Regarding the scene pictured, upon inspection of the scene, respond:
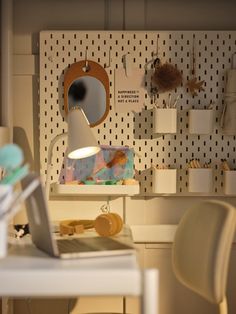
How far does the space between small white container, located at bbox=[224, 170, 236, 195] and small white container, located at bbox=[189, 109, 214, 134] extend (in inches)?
9.3

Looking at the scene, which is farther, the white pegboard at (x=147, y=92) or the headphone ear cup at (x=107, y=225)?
the white pegboard at (x=147, y=92)

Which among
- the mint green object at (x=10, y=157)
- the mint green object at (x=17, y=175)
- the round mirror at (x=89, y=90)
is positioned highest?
the round mirror at (x=89, y=90)

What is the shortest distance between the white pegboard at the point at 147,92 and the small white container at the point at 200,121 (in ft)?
0.31

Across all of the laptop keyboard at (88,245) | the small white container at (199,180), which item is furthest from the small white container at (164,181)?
the laptop keyboard at (88,245)

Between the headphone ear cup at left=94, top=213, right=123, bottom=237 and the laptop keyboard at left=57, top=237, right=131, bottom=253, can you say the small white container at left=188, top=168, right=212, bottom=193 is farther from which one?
the laptop keyboard at left=57, top=237, right=131, bottom=253

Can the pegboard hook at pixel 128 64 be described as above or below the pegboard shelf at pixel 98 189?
above

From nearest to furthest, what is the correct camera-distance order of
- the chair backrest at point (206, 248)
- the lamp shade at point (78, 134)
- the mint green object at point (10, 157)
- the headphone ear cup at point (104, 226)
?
the mint green object at point (10, 157) → the chair backrest at point (206, 248) → the headphone ear cup at point (104, 226) → the lamp shade at point (78, 134)

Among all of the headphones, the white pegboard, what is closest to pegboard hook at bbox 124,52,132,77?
the white pegboard

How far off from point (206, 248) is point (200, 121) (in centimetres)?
95

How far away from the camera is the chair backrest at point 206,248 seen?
1921mm

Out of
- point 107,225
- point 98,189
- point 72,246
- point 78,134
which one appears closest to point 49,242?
point 72,246

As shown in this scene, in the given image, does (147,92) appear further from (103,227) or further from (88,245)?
(88,245)

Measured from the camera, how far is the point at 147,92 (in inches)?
113

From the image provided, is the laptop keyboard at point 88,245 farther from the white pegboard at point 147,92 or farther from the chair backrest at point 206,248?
the white pegboard at point 147,92
